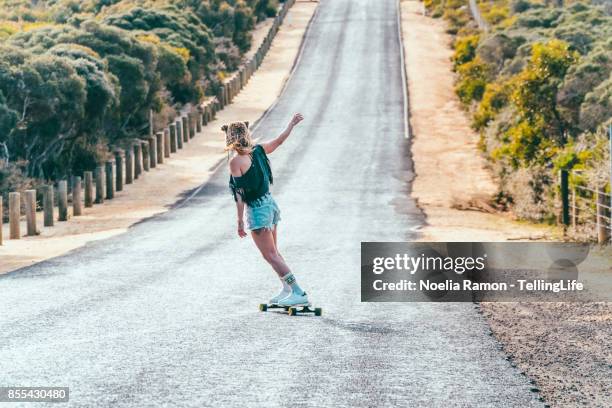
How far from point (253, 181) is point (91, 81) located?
885 inches

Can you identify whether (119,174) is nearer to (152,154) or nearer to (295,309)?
(152,154)

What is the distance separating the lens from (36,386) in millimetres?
7367

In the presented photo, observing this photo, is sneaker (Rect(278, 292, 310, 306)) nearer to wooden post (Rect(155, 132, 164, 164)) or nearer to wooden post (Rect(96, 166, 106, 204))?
wooden post (Rect(96, 166, 106, 204))

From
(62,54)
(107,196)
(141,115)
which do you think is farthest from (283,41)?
(107,196)

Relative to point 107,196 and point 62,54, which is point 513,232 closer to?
point 107,196

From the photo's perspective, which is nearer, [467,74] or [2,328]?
[2,328]

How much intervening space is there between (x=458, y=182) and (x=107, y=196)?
32.2 feet

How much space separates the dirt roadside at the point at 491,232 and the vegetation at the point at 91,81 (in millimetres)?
9765

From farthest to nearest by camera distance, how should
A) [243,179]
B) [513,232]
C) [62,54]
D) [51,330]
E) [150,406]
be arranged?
[62,54] → [513,232] → [243,179] → [51,330] → [150,406]

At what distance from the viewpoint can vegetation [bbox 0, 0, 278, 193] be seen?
2866cm

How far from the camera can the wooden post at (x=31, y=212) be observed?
2192 centimetres

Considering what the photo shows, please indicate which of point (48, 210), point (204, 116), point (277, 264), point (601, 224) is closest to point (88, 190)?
point (48, 210)

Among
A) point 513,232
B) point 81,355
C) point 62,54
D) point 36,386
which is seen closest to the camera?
point 36,386

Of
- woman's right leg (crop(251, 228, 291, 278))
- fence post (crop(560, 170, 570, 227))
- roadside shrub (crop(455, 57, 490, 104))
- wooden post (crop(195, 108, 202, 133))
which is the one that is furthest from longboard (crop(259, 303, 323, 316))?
→ roadside shrub (crop(455, 57, 490, 104))
